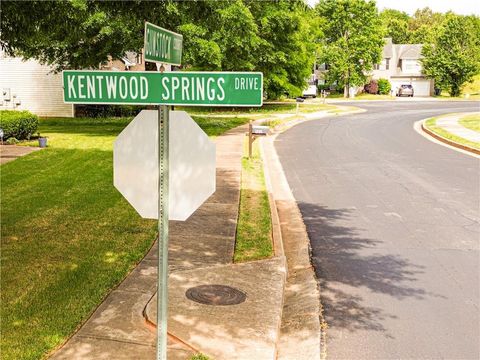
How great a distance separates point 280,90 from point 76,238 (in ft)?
120

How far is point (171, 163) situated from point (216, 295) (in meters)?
3.20

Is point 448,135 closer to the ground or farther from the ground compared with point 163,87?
closer to the ground

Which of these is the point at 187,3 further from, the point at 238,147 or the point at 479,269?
the point at 238,147

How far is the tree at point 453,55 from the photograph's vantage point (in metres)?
67.2

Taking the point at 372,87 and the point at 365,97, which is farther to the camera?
the point at 372,87

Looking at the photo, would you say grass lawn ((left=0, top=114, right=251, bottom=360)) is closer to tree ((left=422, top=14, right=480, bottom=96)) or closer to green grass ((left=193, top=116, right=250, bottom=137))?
green grass ((left=193, top=116, right=250, bottom=137))

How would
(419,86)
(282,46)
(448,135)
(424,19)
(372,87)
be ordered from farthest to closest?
(424,19)
(419,86)
(372,87)
(282,46)
(448,135)

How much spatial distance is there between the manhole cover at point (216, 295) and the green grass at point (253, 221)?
1176 millimetres

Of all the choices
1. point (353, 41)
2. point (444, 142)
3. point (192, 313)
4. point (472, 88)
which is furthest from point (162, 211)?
point (472, 88)

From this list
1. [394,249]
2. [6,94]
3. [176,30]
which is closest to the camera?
[394,249]

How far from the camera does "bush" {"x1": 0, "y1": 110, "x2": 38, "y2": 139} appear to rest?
64.8 ft

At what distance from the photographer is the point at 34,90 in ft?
111

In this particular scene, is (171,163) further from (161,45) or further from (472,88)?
(472,88)

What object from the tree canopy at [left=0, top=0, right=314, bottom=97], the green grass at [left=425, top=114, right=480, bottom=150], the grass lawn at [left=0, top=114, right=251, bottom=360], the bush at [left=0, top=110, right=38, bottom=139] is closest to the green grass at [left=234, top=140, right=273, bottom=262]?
the grass lawn at [left=0, top=114, right=251, bottom=360]
